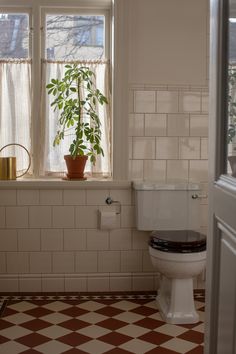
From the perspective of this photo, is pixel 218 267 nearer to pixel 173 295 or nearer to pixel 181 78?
pixel 173 295

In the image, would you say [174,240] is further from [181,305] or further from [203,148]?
[203,148]

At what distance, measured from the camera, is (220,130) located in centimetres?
173

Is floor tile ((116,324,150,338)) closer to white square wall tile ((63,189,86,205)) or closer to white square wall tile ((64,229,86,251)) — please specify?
white square wall tile ((64,229,86,251))

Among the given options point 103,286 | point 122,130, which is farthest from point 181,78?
point 103,286

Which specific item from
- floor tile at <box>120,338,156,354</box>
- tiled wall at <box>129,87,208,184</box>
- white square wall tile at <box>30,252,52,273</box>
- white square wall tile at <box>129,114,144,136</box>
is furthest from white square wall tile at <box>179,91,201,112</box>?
floor tile at <box>120,338,156,354</box>

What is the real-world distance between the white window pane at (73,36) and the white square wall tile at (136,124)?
588 mm

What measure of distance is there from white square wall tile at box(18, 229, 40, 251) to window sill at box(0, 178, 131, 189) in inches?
12.8

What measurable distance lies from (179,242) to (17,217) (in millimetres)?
1212

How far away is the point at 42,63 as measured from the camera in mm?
3994

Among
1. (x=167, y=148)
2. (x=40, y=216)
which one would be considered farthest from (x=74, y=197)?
(x=167, y=148)

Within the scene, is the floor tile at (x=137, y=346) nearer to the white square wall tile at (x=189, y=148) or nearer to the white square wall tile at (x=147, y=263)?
the white square wall tile at (x=147, y=263)

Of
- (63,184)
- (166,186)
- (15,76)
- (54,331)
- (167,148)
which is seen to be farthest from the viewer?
(15,76)

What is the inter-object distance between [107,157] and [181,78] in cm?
80

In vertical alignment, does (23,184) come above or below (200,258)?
above
